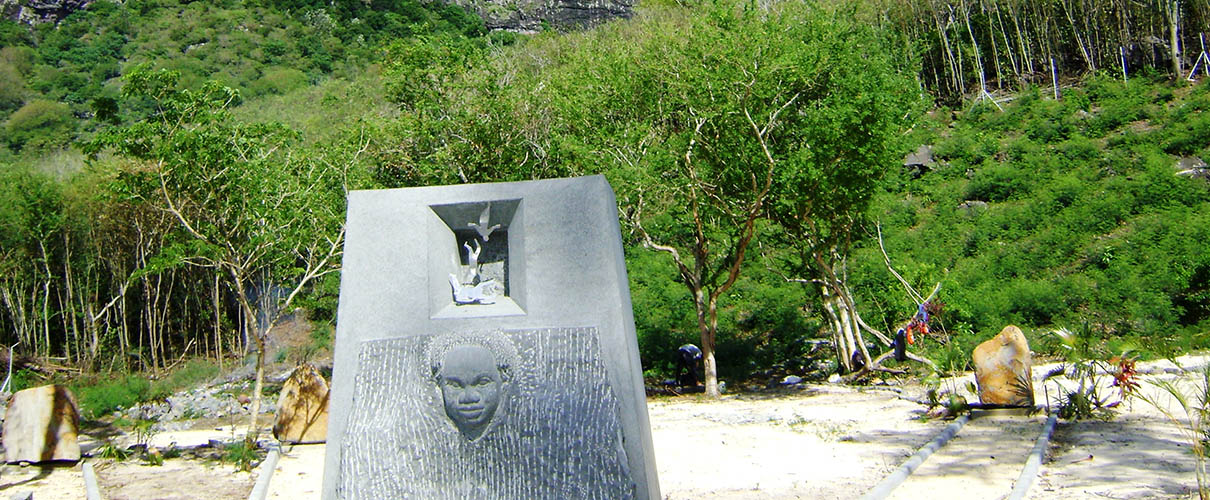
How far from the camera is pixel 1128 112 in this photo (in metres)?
22.1

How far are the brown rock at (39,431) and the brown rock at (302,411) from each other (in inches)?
79.3

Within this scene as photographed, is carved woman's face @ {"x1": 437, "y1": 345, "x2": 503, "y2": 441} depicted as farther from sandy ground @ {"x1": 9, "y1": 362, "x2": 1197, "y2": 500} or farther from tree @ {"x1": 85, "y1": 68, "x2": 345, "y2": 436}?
tree @ {"x1": 85, "y1": 68, "x2": 345, "y2": 436}

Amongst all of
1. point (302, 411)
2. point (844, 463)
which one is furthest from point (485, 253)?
point (302, 411)

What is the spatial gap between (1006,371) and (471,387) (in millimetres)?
6332

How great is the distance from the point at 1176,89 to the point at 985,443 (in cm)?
2156

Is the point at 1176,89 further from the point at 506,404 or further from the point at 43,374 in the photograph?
the point at 43,374

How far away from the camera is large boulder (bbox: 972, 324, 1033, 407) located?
8531 millimetres

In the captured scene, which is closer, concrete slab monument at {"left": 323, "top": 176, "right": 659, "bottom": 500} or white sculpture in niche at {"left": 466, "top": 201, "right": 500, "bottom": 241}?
concrete slab monument at {"left": 323, "top": 176, "right": 659, "bottom": 500}

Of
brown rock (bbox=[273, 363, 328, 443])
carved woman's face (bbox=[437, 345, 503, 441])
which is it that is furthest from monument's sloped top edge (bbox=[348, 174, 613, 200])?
brown rock (bbox=[273, 363, 328, 443])

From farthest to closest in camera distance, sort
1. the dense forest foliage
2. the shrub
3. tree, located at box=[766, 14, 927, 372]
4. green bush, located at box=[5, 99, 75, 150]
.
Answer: green bush, located at box=[5, 99, 75, 150] < the shrub < tree, located at box=[766, 14, 927, 372] < the dense forest foliage

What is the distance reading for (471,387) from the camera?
14.4 ft

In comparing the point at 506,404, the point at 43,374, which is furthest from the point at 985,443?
the point at 43,374

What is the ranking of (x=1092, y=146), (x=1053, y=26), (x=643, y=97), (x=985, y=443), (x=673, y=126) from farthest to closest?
1. (x=1053, y=26)
2. (x=1092, y=146)
3. (x=673, y=126)
4. (x=643, y=97)
5. (x=985, y=443)

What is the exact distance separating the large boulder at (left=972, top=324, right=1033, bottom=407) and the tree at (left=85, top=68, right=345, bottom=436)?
7301 millimetres
